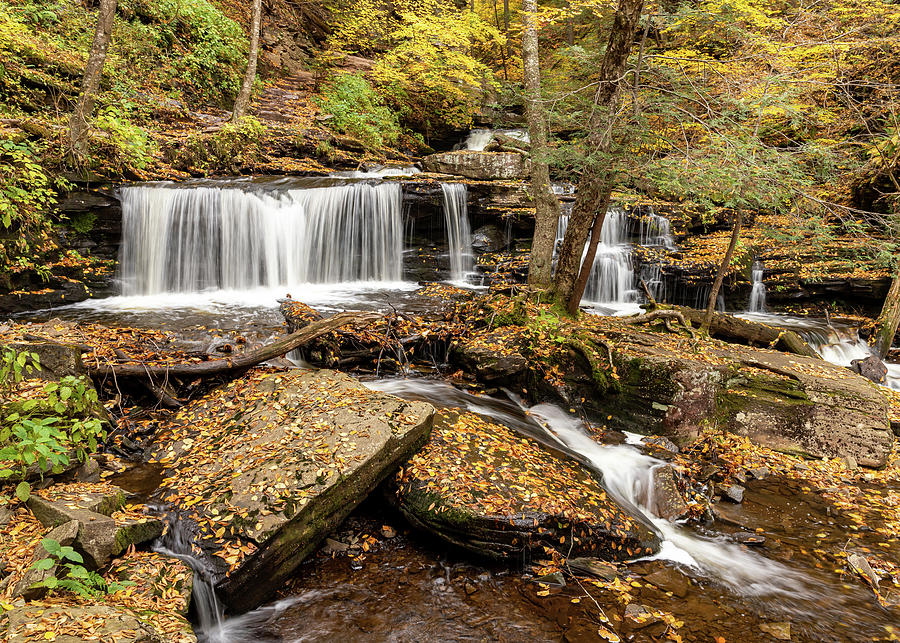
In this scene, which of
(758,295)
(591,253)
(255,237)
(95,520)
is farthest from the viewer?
(758,295)

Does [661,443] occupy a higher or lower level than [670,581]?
higher

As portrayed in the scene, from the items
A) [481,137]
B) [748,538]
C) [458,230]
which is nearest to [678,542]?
[748,538]

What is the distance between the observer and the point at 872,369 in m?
8.57

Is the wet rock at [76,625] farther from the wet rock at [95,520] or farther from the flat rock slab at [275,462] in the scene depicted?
the flat rock slab at [275,462]

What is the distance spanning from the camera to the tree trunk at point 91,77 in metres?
8.86

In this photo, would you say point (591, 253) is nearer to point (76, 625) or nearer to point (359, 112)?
point (76, 625)

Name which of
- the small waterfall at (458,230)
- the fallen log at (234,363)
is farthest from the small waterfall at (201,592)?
the small waterfall at (458,230)

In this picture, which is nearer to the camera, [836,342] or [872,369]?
[872,369]

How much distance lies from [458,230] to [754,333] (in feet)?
25.7

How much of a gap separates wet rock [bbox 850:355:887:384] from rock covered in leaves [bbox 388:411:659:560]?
7.21 metres

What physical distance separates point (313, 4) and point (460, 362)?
23.6 meters

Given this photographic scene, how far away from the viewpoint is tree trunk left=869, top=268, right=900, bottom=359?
9281 millimetres

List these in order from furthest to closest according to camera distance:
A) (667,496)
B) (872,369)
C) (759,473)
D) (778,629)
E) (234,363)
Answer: (872,369), (234,363), (759,473), (667,496), (778,629)

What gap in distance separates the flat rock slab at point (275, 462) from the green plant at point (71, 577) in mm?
684
